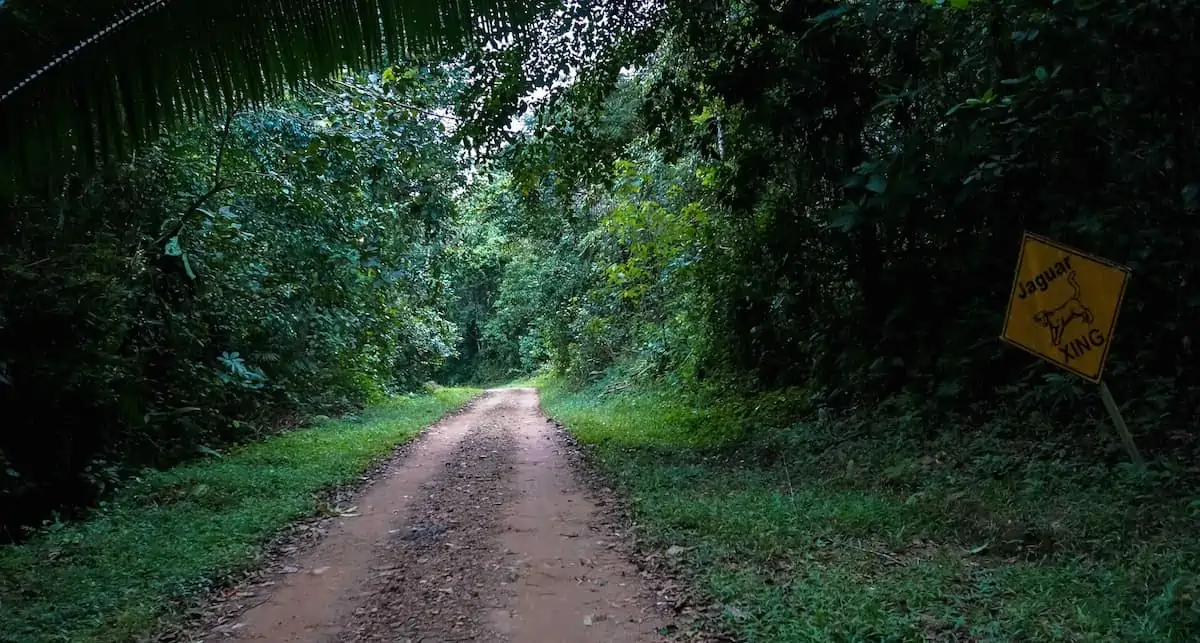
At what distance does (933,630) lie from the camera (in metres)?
3.83

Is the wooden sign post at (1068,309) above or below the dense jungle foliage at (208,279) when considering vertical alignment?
below

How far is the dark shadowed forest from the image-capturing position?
231cm

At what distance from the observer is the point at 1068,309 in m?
5.65

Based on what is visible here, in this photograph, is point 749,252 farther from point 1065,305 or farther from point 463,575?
point 463,575

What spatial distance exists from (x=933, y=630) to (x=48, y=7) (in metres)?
4.30

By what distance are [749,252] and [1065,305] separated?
649 centimetres

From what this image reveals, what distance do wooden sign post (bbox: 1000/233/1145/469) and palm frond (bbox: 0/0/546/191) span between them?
5.06m

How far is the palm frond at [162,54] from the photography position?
5.98 feet

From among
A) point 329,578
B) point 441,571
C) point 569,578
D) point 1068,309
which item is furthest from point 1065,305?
point 329,578

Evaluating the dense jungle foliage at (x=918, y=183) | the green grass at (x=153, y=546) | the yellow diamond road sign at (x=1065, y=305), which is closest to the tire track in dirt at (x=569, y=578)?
the green grass at (x=153, y=546)

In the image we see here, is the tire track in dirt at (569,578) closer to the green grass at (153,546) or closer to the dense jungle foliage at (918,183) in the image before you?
the green grass at (153,546)

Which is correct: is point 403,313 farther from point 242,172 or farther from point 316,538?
point 316,538

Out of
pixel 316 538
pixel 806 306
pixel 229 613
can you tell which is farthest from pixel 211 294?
pixel 806 306

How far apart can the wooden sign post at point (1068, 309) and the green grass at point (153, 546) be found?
21.0 feet
